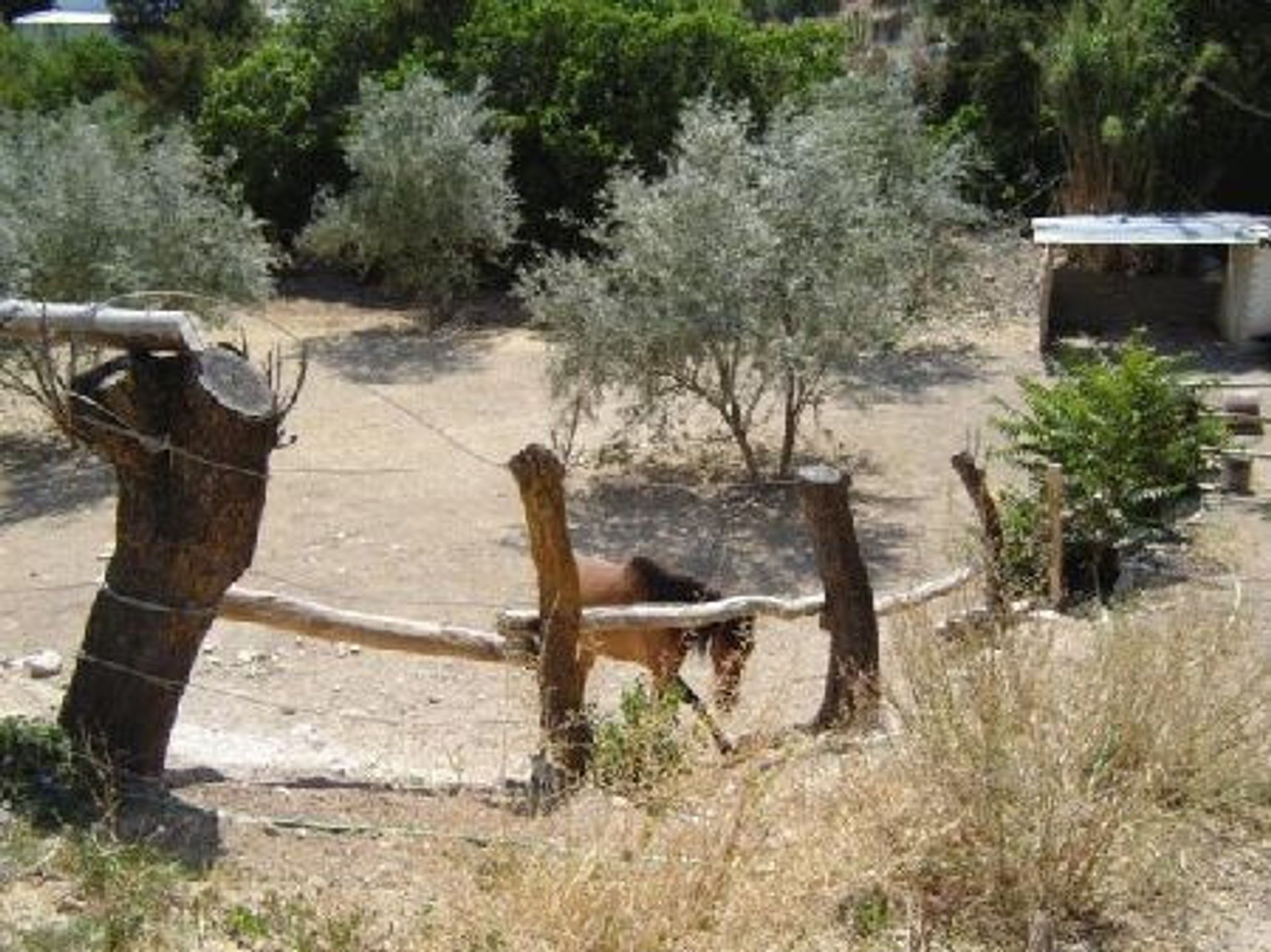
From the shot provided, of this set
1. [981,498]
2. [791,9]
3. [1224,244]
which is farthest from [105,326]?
[791,9]

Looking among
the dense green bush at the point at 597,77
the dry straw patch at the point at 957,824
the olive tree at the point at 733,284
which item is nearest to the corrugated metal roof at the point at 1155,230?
the dense green bush at the point at 597,77

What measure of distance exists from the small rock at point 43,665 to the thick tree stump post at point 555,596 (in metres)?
3.22

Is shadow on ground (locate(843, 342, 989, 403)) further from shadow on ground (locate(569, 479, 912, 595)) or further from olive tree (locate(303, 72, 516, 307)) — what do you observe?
olive tree (locate(303, 72, 516, 307))

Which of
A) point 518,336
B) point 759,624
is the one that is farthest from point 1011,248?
point 759,624

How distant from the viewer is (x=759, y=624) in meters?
9.95

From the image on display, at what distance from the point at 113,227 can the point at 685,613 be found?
1032 cm

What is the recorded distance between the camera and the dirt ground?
23.5 ft

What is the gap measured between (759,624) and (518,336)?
36.1 feet

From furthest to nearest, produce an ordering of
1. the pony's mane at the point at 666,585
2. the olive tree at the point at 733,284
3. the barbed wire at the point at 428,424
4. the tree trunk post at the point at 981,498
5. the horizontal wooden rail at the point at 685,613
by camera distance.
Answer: the barbed wire at the point at 428,424, the olive tree at the point at 733,284, the tree trunk post at the point at 981,498, the pony's mane at the point at 666,585, the horizontal wooden rail at the point at 685,613

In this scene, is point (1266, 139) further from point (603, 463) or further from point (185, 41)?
point (185, 41)

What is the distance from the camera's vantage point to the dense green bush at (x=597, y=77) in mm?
22781

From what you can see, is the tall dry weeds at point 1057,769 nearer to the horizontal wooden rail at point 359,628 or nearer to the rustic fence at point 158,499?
the rustic fence at point 158,499

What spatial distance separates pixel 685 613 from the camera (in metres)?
7.20

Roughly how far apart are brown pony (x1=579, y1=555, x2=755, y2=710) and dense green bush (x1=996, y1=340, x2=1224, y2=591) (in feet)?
10.4
